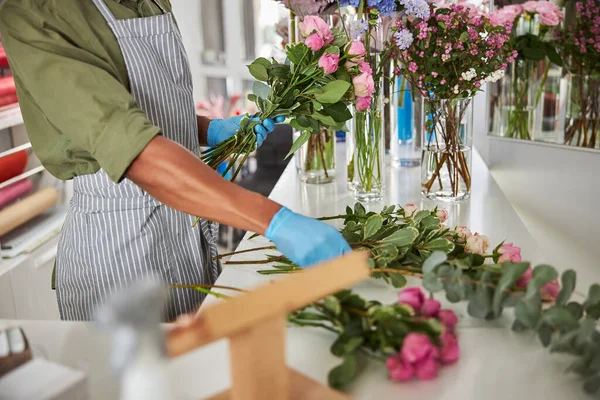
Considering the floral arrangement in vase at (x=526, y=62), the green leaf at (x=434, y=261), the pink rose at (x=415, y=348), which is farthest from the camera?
the floral arrangement in vase at (x=526, y=62)

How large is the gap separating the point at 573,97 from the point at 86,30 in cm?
166

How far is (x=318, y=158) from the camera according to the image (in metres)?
2.09

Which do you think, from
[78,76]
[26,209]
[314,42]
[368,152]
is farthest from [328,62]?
[26,209]

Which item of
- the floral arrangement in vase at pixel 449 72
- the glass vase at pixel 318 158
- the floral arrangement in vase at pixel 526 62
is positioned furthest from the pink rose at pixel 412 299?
the floral arrangement in vase at pixel 526 62

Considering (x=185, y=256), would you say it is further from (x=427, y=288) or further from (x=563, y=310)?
(x=563, y=310)

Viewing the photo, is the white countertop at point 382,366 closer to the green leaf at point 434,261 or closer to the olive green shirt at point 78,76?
the green leaf at point 434,261

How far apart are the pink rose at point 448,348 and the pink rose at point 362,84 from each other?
2.48ft

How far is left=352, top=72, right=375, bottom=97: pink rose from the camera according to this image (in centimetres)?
152

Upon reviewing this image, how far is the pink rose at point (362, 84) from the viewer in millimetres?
1522

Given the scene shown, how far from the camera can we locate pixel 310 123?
155 centimetres

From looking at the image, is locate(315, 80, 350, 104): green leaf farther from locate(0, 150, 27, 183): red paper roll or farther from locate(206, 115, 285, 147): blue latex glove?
locate(0, 150, 27, 183): red paper roll

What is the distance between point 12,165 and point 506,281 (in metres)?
2.28

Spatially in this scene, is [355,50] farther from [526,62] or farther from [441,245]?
[526,62]

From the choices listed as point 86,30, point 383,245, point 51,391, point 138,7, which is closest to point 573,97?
point 383,245
